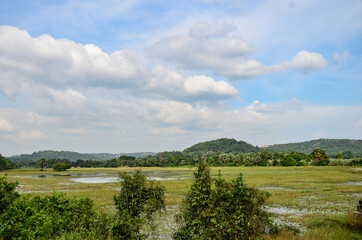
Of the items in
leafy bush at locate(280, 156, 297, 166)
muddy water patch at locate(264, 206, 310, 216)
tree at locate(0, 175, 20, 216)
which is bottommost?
leafy bush at locate(280, 156, 297, 166)

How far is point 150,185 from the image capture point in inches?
537

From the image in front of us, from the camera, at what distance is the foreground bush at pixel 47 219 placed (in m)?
10.1

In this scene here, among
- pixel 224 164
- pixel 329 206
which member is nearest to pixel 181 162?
pixel 224 164

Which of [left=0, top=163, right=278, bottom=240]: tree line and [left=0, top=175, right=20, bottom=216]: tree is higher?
[left=0, top=175, right=20, bottom=216]: tree

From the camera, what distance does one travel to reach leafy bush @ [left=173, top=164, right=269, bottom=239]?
1142 centimetres

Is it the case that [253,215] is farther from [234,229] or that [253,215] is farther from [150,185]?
[150,185]

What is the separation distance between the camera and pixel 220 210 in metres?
11.5

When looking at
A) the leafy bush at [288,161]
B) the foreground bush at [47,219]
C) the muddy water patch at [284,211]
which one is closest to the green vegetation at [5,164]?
the foreground bush at [47,219]

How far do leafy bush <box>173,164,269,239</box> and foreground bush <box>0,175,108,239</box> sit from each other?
4673 mm

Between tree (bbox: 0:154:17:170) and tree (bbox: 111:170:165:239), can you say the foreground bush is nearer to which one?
tree (bbox: 111:170:165:239)

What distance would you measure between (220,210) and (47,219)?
27.5 ft

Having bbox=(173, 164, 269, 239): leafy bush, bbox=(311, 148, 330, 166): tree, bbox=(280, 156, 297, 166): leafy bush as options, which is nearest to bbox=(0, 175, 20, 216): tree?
bbox=(173, 164, 269, 239): leafy bush

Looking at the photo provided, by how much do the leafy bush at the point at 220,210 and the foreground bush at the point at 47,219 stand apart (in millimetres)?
4673

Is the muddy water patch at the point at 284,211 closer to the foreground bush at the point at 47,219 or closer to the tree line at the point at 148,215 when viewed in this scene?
the tree line at the point at 148,215
